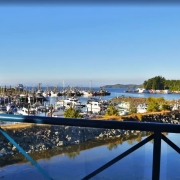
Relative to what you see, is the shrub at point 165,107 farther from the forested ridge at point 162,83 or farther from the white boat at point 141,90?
the white boat at point 141,90

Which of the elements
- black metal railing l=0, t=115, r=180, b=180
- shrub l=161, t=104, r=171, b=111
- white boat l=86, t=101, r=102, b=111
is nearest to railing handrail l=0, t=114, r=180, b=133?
black metal railing l=0, t=115, r=180, b=180

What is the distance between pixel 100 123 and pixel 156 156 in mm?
347

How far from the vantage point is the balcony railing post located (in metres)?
1.25

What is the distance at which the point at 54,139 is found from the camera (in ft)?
5.07

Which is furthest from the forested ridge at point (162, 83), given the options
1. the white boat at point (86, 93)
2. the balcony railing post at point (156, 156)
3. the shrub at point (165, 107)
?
the balcony railing post at point (156, 156)

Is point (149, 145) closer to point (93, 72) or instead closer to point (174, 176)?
point (174, 176)

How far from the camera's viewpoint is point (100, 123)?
1.30 m

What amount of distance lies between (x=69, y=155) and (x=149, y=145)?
50 cm

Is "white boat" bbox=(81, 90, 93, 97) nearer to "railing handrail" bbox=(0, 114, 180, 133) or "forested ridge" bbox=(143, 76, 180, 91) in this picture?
"forested ridge" bbox=(143, 76, 180, 91)

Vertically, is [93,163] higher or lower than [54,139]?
lower

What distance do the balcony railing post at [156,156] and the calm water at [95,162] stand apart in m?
0.02

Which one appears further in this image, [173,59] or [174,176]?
[173,59]

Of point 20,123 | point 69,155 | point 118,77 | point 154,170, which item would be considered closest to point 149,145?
point 154,170

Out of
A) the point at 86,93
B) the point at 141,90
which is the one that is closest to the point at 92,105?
the point at 141,90
